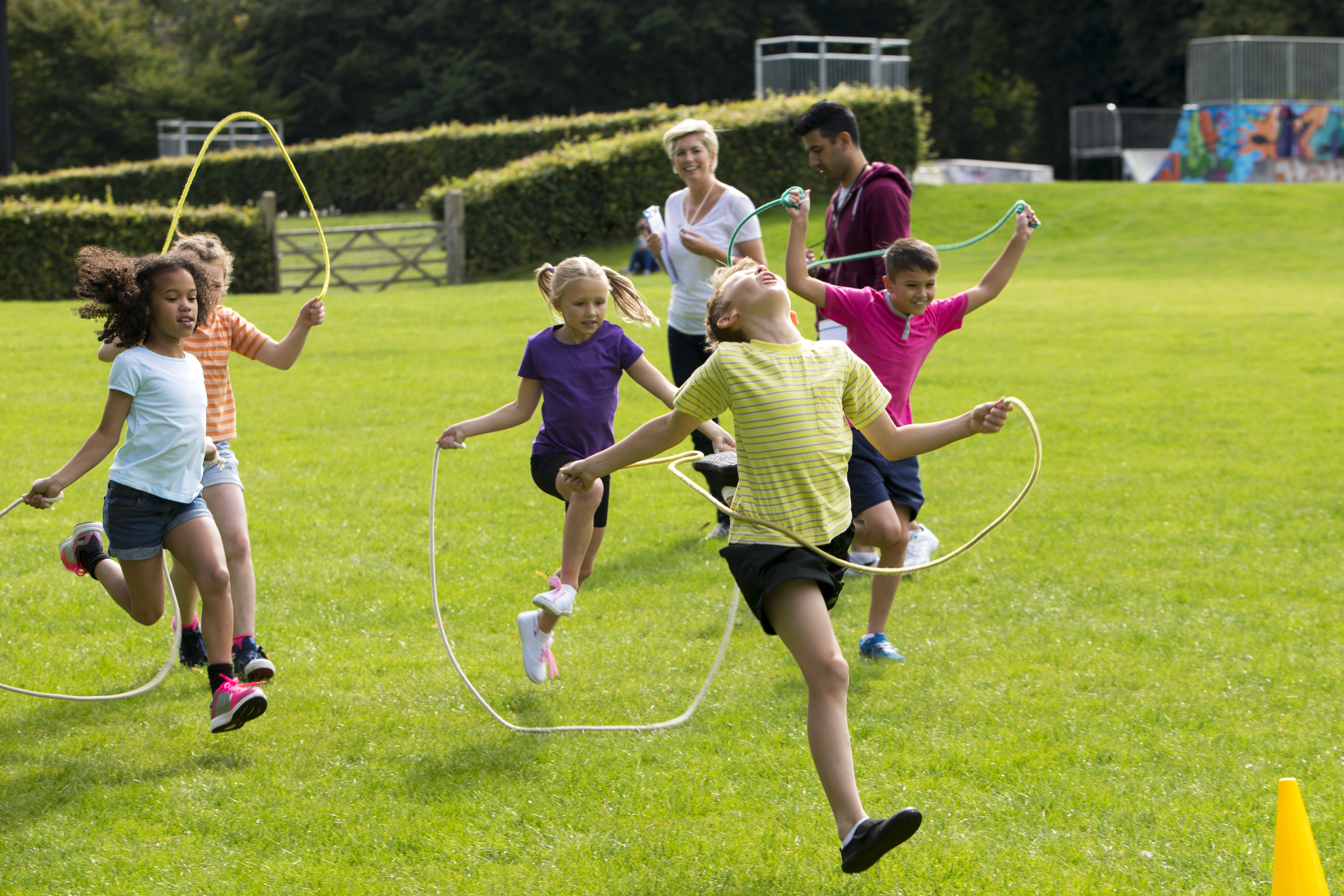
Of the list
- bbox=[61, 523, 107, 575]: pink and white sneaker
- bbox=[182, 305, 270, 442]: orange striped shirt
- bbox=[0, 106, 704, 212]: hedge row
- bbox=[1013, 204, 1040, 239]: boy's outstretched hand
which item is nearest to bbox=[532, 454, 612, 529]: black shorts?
bbox=[182, 305, 270, 442]: orange striped shirt

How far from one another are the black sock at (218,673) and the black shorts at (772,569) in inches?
82.6

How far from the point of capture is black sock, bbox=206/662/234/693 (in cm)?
475

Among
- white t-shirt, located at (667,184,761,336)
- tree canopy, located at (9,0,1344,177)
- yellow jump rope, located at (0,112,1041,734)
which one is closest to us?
yellow jump rope, located at (0,112,1041,734)

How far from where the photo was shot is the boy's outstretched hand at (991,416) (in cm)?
391

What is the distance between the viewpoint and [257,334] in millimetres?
5469

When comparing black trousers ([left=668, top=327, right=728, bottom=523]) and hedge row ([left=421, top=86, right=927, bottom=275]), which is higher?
hedge row ([left=421, top=86, right=927, bottom=275])

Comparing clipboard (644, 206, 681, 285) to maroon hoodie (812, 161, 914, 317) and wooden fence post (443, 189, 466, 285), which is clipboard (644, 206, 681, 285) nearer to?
maroon hoodie (812, 161, 914, 317)

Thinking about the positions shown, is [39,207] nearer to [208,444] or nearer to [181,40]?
[208,444]

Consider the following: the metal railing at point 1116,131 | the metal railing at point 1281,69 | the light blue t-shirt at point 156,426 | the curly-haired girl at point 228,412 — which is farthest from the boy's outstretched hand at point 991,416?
the metal railing at point 1116,131

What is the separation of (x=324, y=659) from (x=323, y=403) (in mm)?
7252

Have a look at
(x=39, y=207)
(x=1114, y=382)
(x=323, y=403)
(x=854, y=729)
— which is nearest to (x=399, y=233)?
(x=39, y=207)

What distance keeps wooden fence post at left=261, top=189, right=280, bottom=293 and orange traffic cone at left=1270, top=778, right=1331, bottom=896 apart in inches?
910

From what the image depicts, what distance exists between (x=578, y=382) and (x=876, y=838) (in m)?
2.49

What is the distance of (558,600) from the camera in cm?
521
